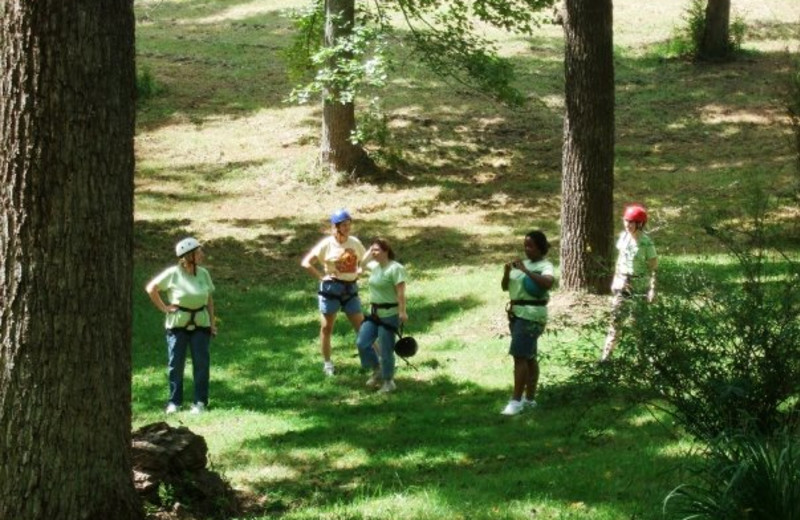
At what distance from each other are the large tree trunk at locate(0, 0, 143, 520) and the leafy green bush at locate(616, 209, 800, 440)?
342cm

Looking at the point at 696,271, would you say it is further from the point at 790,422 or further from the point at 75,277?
the point at 75,277

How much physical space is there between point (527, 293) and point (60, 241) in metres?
5.47

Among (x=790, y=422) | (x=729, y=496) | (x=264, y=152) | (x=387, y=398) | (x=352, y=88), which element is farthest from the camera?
(x=264, y=152)

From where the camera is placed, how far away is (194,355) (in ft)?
40.6

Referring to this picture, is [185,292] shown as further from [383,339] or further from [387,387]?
[387,387]

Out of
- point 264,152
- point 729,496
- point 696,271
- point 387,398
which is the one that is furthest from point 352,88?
point 729,496

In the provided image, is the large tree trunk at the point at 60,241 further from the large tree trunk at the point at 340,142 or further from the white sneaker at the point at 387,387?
the large tree trunk at the point at 340,142

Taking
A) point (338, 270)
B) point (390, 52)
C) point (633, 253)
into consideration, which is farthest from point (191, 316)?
point (390, 52)

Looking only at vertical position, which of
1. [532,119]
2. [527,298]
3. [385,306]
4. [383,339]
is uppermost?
[527,298]

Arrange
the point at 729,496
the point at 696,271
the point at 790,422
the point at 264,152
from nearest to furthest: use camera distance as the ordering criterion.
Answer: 1. the point at 729,496
2. the point at 790,422
3. the point at 696,271
4. the point at 264,152

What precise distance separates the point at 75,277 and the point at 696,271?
422 cm

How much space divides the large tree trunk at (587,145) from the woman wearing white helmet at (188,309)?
542 cm

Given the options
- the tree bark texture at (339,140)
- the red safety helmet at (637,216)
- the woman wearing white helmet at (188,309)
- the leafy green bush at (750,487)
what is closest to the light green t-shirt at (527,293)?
the red safety helmet at (637,216)

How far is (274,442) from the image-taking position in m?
11.4
